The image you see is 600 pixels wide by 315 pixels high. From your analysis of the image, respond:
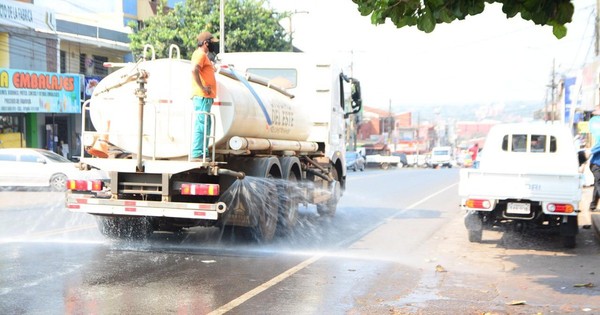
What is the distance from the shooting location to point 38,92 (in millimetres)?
27578

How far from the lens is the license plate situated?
9727 mm

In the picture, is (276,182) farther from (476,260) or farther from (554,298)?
(554,298)

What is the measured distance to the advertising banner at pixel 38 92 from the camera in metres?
26.0

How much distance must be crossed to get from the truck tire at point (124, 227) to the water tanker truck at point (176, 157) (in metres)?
0.01

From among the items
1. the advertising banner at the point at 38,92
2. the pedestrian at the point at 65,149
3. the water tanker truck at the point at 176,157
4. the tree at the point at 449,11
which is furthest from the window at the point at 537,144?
the pedestrian at the point at 65,149

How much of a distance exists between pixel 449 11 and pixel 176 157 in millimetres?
4684

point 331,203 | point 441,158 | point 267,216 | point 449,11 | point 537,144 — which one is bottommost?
point 441,158

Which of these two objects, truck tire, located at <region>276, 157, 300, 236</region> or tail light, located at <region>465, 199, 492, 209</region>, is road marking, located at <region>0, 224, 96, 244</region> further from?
tail light, located at <region>465, 199, 492, 209</region>

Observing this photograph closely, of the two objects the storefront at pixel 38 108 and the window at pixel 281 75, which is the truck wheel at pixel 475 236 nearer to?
the window at pixel 281 75

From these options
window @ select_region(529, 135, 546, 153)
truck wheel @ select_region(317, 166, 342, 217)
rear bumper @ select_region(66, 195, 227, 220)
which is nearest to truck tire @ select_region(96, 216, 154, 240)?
rear bumper @ select_region(66, 195, 227, 220)

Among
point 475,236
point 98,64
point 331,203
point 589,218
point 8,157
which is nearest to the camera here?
point 475,236

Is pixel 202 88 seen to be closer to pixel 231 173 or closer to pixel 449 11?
pixel 231 173

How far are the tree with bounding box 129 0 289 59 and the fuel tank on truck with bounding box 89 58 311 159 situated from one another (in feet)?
66.0

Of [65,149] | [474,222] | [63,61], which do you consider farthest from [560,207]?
[63,61]
